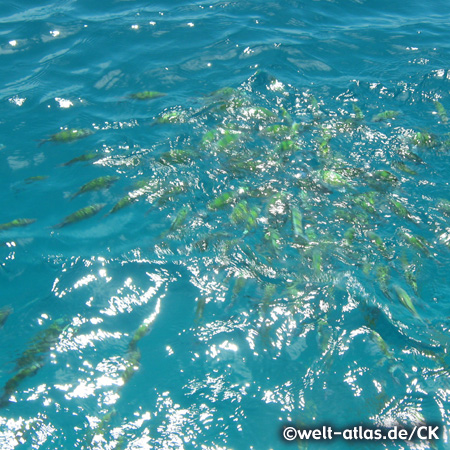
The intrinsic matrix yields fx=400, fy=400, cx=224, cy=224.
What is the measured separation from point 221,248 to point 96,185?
2.59 metres

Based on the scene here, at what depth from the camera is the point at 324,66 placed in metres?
10.5

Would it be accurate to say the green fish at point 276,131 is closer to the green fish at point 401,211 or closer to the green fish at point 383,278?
the green fish at point 401,211

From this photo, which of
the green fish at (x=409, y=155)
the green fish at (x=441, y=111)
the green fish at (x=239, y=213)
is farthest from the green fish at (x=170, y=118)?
the green fish at (x=441, y=111)

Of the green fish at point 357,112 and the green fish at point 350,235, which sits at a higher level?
the green fish at point 357,112

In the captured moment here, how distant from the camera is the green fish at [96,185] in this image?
274 inches

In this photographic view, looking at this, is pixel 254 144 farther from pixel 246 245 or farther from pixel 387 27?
pixel 387 27

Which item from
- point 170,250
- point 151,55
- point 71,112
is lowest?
A: point 170,250

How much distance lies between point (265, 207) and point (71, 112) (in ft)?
17.4

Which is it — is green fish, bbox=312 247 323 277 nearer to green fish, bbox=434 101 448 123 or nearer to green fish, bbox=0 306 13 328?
green fish, bbox=0 306 13 328

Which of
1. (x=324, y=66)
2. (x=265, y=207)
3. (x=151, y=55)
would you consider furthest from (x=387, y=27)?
(x=265, y=207)

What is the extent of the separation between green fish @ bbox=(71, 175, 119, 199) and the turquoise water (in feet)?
0.12

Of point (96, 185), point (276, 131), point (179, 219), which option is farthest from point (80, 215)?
point (276, 131)

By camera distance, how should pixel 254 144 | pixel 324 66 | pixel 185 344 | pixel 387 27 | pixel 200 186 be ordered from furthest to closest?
pixel 387 27 → pixel 324 66 → pixel 254 144 → pixel 200 186 → pixel 185 344

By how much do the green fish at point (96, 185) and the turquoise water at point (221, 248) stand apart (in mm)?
36
